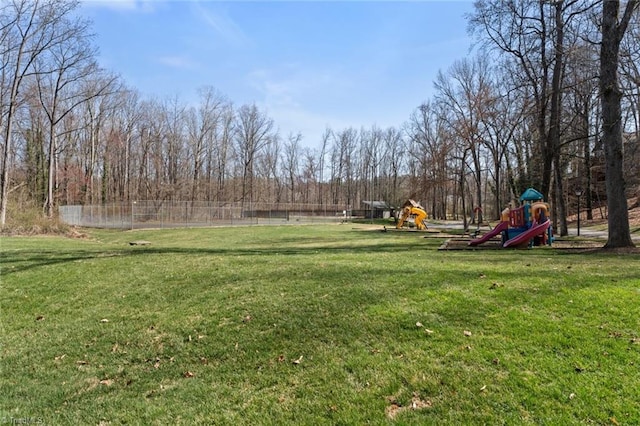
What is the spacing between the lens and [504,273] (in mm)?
7234

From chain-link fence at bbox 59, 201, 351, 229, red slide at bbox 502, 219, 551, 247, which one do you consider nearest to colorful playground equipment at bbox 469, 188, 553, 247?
red slide at bbox 502, 219, 551, 247

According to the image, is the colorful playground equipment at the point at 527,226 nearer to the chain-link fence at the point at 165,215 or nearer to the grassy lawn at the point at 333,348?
the grassy lawn at the point at 333,348

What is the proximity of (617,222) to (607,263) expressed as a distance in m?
3.75

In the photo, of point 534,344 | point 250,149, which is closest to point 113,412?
point 534,344

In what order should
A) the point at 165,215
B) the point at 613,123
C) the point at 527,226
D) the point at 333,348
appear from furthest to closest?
the point at 165,215, the point at 527,226, the point at 613,123, the point at 333,348

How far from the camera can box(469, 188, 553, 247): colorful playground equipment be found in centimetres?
1340

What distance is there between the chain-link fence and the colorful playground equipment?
2753 centimetres

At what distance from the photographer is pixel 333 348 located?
15.1 ft

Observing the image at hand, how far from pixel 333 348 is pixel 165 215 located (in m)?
33.0

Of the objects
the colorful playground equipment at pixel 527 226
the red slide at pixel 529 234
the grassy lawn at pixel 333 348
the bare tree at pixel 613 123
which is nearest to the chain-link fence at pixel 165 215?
the grassy lawn at pixel 333 348

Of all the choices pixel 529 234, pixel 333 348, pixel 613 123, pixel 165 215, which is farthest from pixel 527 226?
pixel 165 215

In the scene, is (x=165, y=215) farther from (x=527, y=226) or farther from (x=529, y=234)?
(x=529, y=234)

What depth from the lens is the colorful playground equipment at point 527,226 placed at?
1340 centimetres

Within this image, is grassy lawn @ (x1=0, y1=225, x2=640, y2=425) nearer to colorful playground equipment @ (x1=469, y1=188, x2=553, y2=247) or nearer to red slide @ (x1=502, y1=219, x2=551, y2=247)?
red slide @ (x1=502, y1=219, x2=551, y2=247)
